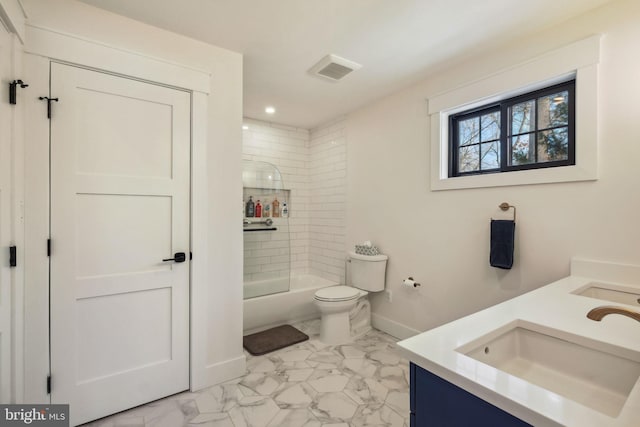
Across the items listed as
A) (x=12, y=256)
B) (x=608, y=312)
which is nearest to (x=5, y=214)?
(x=12, y=256)

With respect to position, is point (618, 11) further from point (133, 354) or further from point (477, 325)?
point (133, 354)

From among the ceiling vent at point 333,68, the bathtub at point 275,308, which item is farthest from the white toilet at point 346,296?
the ceiling vent at point 333,68

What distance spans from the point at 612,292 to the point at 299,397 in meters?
1.94

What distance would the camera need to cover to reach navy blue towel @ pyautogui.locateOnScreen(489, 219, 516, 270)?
82.1 inches

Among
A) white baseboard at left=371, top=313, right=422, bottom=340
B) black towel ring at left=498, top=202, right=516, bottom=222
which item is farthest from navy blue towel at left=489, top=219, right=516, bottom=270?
white baseboard at left=371, top=313, right=422, bottom=340

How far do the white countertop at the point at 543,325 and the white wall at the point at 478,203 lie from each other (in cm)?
35

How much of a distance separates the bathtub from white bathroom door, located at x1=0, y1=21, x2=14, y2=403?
168cm

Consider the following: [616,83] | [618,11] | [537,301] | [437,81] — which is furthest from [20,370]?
[618,11]

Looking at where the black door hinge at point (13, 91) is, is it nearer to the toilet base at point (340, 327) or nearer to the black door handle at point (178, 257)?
the black door handle at point (178, 257)

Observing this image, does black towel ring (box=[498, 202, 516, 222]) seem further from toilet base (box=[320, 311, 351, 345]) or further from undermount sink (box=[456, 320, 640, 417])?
toilet base (box=[320, 311, 351, 345])

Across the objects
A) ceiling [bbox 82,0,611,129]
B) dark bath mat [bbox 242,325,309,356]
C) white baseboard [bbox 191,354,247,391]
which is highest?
ceiling [bbox 82,0,611,129]

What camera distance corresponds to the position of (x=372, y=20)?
6.21 feet

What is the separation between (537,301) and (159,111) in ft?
7.79

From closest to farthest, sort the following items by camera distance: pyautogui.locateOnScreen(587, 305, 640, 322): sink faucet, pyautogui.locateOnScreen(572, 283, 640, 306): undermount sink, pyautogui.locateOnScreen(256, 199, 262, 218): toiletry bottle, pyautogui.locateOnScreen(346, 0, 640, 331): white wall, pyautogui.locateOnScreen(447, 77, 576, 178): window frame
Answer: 1. pyautogui.locateOnScreen(587, 305, 640, 322): sink faucet
2. pyautogui.locateOnScreen(572, 283, 640, 306): undermount sink
3. pyautogui.locateOnScreen(346, 0, 640, 331): white wall
4. pyautogui.locateOnScreen(447, 77, 576, 178): window frame
5. pyautogui.locateOnScreen(256, 199, 262, 218): toiletry bottle
